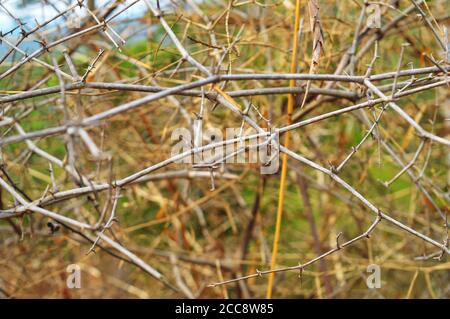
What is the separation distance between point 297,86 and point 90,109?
32.2 inches

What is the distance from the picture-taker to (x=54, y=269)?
2258mm

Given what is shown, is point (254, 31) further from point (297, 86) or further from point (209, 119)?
point (297, 86)

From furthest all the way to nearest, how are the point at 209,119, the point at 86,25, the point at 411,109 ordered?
1. the point at 411,109
2. the point at 209,119
3. the point at 86,25

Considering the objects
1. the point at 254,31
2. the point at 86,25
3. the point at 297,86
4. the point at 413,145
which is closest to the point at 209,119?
the point at 254,31

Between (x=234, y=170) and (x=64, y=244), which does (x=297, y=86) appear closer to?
(x=234, y=170)

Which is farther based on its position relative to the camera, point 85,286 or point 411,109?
point 85,286

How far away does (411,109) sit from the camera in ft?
7.56

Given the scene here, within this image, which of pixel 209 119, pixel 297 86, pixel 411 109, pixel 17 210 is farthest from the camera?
pixel 411 109
